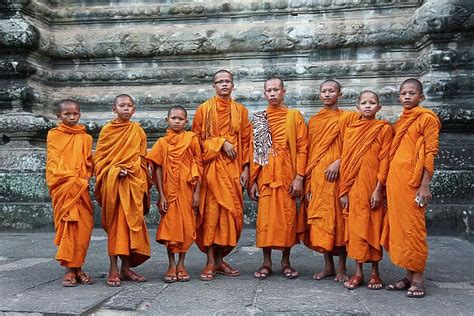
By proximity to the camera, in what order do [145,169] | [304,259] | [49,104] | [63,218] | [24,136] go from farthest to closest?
[49,104] → [24,136] → [304,259] → [145,169] → [63,218]

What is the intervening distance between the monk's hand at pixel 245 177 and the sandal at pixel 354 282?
1251 millimetres

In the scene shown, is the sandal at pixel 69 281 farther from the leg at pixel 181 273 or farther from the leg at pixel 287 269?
the leg at pixel 287 269

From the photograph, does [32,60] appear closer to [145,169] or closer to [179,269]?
[145,169]

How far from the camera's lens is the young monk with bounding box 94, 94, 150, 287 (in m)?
4.47

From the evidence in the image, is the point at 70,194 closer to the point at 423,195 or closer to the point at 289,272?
the point at 289,272

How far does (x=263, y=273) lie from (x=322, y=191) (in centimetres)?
83

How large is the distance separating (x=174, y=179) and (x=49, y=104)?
171 inches

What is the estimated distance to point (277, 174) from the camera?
15.7ft

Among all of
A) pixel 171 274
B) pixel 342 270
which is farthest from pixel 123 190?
pixel 342 270

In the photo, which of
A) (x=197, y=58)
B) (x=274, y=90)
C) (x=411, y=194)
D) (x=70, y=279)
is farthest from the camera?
(x=197, y=58)

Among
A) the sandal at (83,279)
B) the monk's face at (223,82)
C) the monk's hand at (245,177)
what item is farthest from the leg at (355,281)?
the sandal at (83,279)

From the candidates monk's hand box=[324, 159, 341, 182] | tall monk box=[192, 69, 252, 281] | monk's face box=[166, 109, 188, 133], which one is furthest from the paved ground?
monk's face box=[166, 109, 188, 133]

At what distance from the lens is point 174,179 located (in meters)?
4.69

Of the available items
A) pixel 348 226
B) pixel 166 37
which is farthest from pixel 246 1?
pixel 348 226
